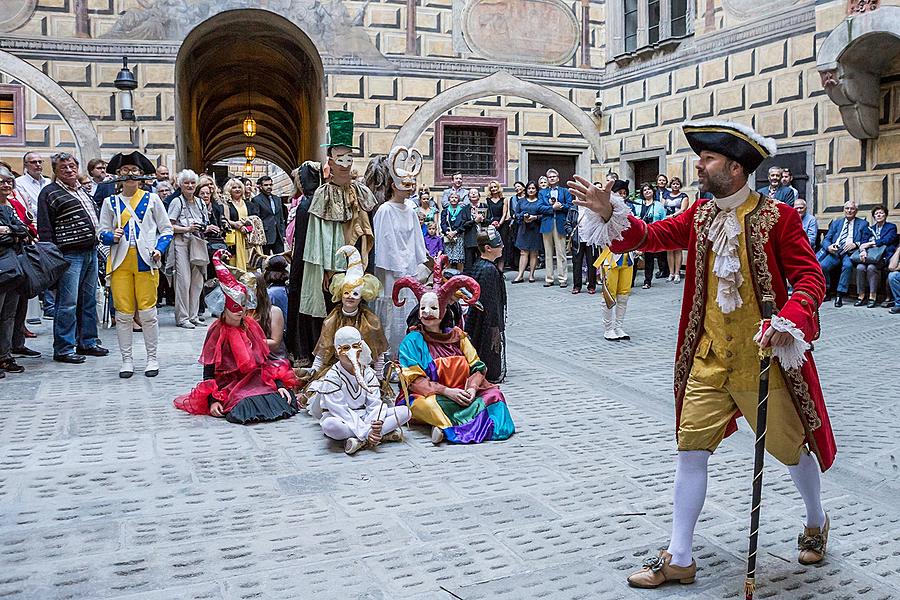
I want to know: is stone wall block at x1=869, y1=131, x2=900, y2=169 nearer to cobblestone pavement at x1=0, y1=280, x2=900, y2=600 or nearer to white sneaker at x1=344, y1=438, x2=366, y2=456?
cobblestone pavement at x1=0, y1=280, x2=900, y2=600

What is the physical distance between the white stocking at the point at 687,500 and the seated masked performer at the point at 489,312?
3898 millimetres

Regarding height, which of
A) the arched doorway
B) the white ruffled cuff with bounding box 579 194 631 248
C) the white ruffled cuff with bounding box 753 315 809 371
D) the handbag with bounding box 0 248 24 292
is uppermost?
the arched doorway

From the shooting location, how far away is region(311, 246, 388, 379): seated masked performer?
6215mm

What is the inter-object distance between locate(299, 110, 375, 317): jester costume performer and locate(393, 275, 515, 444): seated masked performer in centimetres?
127

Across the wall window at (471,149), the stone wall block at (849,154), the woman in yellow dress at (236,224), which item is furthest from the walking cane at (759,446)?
the wall window at (471,149)

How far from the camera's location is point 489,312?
23.9 feet

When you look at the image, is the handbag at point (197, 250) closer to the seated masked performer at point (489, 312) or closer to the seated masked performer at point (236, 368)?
the seated masked performer at point (236, 368)

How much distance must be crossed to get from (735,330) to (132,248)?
559 centimetres

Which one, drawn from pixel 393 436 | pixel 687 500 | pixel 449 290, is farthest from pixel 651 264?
pixel 687 500

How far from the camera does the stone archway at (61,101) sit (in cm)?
1555

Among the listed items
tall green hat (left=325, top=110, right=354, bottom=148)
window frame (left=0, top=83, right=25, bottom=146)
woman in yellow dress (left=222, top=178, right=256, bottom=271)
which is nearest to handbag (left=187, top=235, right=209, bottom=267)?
woman in yellow dress (left=222, top=178, right=256, bottom=271)

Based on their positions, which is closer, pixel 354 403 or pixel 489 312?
pixel 354 403

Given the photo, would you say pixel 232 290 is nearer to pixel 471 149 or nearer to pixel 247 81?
pixel 471 149

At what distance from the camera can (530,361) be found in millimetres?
8516
